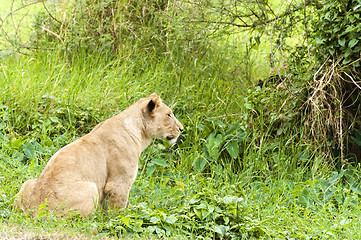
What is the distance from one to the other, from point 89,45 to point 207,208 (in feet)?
16.2

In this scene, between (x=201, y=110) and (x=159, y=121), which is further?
(x=201, y=110)

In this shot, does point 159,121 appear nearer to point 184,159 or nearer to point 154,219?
point 184,159

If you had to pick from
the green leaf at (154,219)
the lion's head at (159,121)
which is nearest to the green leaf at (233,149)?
the lion's head at (159,121)

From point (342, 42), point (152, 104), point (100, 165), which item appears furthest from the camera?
point (342, 42)

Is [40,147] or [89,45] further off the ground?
[89,45]

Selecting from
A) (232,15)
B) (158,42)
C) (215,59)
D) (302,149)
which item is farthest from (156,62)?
(302,149)

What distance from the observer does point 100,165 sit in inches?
205

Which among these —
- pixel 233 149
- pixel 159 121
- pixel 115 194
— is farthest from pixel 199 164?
pixel 115 194

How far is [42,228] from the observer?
436cm

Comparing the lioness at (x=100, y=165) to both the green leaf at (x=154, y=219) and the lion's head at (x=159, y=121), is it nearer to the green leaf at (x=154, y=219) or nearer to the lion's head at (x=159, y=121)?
the lion's head at (x=159, y=121)

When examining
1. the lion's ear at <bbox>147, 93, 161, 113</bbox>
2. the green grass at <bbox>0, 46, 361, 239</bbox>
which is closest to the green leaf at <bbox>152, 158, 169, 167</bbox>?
the green grass at <bbox>0, 46, 361, 239</bbox>

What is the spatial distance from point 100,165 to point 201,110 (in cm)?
300

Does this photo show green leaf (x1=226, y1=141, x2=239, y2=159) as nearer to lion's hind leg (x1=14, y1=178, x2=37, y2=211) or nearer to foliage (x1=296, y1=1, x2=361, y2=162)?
foliage (x1=296, y1=1, x2=361, y2=162)

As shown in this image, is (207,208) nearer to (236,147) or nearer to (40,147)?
(236,147)
